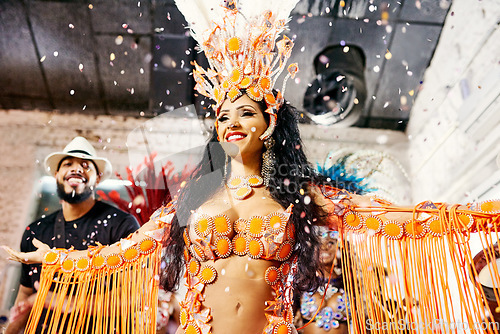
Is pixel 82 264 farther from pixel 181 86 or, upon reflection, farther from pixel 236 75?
pixel 181 86

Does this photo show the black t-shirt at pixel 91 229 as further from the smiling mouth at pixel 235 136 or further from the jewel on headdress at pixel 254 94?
the jewel on headdress at pixel 254 94

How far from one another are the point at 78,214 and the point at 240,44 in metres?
1.61

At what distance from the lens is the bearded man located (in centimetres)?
285

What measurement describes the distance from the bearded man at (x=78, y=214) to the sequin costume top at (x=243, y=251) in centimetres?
104

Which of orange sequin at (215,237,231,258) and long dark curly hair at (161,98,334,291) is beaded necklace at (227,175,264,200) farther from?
orange sequin at (215,237,231,258)

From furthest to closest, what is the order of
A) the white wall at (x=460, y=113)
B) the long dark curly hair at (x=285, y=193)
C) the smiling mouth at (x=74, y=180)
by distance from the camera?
the smiling mouth at (x=74, y=180), the white wall at (x=460, y=113), the long dark curly hair at (x=285, y=193)

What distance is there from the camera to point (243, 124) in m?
2.05

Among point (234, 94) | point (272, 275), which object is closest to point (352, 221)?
point (272, 275)

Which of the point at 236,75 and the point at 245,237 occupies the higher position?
the point at 236,75

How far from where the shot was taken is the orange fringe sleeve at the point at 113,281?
2.00 m

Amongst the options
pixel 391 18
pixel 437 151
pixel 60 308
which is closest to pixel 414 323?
pixel 60 308

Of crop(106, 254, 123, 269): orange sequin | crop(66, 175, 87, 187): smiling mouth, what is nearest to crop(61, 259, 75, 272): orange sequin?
crop(106, 254, 123, 269): orange sequin

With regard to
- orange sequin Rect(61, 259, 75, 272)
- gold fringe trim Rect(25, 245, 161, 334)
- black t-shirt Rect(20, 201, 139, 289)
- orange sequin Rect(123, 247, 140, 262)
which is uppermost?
black t-shirt Rect(20, 201, 139, 289)

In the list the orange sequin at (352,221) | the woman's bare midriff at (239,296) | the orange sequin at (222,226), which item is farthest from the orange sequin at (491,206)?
the orange sequin at (222,226)
